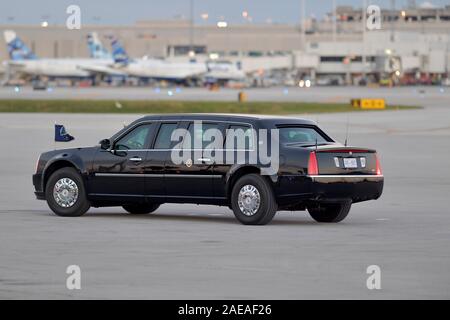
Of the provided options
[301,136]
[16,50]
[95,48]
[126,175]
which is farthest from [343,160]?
[95,48]

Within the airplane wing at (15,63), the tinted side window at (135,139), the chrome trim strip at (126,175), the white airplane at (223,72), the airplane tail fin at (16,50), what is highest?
the tinted side window at (135,139)

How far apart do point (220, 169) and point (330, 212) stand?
1.74 m

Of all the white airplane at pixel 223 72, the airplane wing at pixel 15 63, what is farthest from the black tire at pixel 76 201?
the airplane wing at pixel 15 63

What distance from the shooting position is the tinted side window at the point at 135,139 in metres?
19.1

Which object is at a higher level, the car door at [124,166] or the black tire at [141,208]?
the car door at [124,166]

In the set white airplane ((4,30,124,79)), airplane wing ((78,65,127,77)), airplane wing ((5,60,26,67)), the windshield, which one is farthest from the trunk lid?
airplane wing ((5,60,26,67))

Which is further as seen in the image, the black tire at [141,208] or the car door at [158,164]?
the black tire at [141,208]

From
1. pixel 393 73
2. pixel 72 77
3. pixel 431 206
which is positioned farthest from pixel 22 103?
pixel 393 73

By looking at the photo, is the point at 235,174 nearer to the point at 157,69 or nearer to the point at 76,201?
the point at 76,201

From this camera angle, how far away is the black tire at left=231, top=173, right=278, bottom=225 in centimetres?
1770

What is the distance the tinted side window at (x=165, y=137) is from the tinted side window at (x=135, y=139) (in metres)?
0.20

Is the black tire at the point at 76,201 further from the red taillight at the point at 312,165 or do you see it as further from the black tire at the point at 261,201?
the red taillight at the point at 312,165

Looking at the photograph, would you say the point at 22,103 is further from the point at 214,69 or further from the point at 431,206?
the point at 214,69

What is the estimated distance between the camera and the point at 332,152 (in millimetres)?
17953
